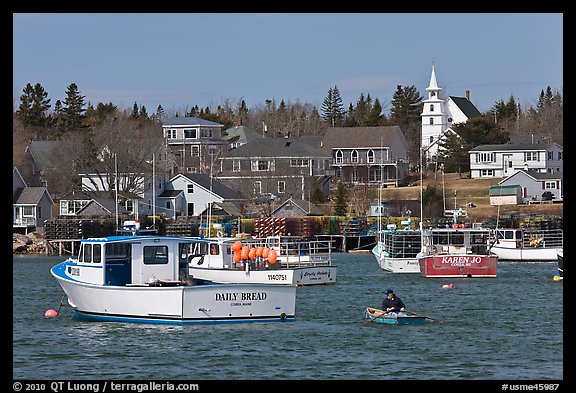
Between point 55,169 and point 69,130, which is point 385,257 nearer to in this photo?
point 55,169

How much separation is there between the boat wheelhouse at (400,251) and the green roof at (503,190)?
134 ft

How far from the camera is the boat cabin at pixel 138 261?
1517 inches

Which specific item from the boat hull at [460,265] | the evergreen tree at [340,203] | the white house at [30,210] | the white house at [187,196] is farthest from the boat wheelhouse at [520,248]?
the white house at [30,210]

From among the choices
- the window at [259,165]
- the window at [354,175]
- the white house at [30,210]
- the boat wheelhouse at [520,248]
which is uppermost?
the window at [259,165]

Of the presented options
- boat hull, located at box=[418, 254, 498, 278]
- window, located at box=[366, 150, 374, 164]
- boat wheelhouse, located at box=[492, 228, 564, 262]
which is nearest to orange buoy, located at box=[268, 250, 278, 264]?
boat hull, located at box=[418, 254, 498, 278]

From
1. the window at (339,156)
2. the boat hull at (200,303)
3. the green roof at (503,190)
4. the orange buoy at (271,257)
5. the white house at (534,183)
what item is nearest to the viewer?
the boat hull at (200,303)

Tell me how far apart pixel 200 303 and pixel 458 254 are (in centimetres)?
2785

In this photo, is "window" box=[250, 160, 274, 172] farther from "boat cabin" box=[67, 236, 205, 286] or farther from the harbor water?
"boat cabin" box=[67, 236, 205, 286]

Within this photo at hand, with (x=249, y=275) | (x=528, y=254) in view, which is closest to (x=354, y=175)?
(x=528, y=254)

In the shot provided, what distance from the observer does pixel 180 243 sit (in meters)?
39.0

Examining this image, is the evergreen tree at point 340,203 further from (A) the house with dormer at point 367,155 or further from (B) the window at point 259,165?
(A) the house with dormer at point 367,155

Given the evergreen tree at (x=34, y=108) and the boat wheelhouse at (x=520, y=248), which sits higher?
the evergreen tree at (x=34, y=108)

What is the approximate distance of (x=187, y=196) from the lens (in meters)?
116
